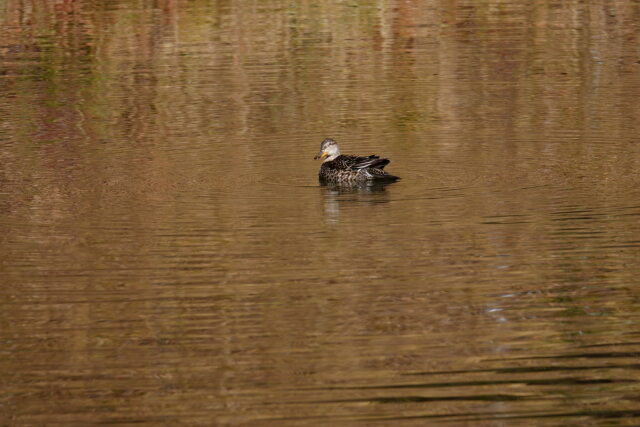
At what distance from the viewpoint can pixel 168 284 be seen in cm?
1036

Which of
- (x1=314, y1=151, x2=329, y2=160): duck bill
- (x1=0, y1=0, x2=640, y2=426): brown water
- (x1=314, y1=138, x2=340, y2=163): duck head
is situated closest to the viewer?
(x1=0, y1=0, x2=640, y2=426): brown water

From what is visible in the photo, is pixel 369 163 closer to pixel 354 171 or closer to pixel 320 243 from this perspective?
pixel 354 171

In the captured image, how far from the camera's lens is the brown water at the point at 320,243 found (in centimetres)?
796

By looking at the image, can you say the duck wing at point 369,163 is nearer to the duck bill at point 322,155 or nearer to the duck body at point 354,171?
the duck body at point 354,171

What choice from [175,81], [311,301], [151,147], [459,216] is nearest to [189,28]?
Answer: [175,81]

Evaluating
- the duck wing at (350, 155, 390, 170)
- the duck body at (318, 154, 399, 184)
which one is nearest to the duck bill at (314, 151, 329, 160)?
the duck body at (318, 154, 399, 184)

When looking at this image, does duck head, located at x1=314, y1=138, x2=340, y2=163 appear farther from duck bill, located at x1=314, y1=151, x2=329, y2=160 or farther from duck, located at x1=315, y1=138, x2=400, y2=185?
duck, located at x1=315, y1=138, x2=400, y2=185

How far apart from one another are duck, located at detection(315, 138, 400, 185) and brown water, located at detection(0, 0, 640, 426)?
9.9 inches

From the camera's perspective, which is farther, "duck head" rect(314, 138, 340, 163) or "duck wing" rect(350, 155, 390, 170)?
"duck head" rect(314, 138, 340, 163)

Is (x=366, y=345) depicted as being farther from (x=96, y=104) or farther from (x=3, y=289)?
(x=96, y=104)

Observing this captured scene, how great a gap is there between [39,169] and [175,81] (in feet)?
24.8

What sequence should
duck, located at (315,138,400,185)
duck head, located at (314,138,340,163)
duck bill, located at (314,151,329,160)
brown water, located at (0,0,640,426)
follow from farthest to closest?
duck bill, located at (314,151,329,160) → duck head, located at (314,138,340,163) → duck, located at (315,138,400,185) → brown water, located at (0,0,640,426)

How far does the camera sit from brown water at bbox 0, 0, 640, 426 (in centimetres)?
796

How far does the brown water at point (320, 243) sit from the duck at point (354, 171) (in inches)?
9.9
